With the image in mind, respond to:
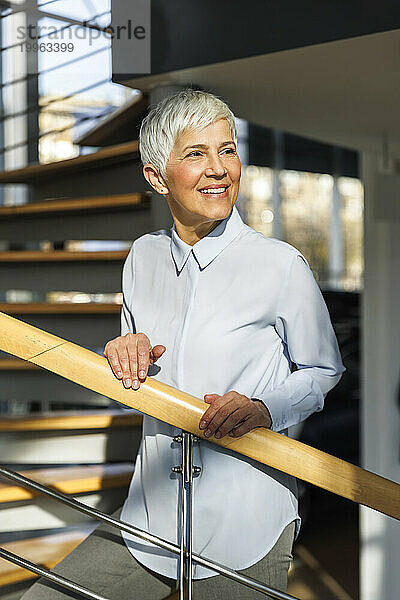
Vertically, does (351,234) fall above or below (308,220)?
below

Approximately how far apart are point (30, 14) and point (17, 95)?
549 mm

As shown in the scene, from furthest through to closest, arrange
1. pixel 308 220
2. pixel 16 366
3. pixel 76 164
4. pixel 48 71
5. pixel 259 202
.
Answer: pixel 308 220 → pixel 259 202 → pixel 48 71 → pixel 76 164 → pixel 16 366

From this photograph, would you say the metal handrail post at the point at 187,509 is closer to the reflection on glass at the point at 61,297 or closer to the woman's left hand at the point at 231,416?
the woman's left hand at the point at 231,416

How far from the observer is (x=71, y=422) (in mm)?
2625

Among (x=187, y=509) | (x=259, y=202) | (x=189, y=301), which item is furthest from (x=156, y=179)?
(x=259, y=202)

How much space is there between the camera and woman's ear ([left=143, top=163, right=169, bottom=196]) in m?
1.96

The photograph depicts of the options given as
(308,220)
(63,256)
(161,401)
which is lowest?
(161,401)

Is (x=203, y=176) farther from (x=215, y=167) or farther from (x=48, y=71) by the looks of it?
(x=48, y=71)

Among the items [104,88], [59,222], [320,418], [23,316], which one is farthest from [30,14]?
[320,418]

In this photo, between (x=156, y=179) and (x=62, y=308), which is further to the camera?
(x=62, y=308)

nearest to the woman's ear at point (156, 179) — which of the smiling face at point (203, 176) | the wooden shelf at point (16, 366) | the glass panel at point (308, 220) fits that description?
the smiling face at point (203, 176)

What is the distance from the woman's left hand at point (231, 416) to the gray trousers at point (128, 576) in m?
0.38

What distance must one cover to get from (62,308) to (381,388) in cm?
198

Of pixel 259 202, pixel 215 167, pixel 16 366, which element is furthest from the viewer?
pixel 259 202
